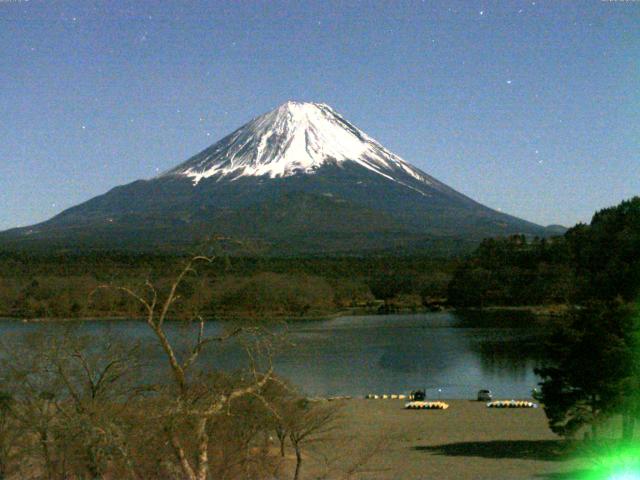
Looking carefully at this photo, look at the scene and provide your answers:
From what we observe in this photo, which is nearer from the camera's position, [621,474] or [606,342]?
[621,474]

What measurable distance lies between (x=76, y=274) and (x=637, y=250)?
28242 millimetres

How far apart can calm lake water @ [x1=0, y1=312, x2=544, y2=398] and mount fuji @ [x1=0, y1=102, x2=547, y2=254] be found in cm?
2957

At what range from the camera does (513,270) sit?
169 ft

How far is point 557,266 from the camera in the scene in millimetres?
48344

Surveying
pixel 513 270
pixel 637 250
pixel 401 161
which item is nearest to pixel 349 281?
pixel 513 270

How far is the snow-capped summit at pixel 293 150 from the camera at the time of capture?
102m

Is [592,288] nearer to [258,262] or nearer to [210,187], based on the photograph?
[258,262]

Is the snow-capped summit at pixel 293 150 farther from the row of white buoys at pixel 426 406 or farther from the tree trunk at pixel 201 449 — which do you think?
the tree trunk at pixel 201 449

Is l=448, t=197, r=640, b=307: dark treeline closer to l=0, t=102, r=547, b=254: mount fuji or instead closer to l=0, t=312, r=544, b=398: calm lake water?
l=0, t=312, r=544, b=398: calm lake water

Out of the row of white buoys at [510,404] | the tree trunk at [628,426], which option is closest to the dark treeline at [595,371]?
the tree trunk at [628,426]

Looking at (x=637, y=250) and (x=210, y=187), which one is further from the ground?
(x=210, y=187)

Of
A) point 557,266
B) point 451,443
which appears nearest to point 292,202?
point 557,266

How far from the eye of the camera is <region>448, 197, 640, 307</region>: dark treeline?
40.4 metres

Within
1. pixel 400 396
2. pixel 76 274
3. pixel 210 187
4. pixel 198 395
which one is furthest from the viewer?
pixel 210 187
